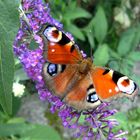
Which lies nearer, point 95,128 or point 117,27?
point 95,128

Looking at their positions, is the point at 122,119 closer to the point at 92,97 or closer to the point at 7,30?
the point at 92,97

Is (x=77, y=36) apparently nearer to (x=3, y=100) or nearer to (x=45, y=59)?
(x=45, y=59)

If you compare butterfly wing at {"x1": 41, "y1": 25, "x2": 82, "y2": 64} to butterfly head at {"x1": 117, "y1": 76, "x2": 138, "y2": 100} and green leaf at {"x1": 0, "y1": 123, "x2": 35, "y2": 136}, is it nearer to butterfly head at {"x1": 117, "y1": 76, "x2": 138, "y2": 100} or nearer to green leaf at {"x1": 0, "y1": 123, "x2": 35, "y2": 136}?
butterfly head at {"x1": 117, "y1": 76, "x2": 138, "y2": 100}

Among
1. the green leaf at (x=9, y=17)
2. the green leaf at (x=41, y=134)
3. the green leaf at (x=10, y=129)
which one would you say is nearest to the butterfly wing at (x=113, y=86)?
the green leaf at (x=9, y=17)

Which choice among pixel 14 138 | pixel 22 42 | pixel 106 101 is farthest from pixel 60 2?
pixel 106 101

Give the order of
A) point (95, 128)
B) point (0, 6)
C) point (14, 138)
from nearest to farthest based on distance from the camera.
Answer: point (0, 6), point (95, 128), point (14, 138)

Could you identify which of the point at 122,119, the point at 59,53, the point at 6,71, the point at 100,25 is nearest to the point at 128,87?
the point at 59,53

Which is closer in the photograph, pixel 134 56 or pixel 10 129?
pixel 10 129
